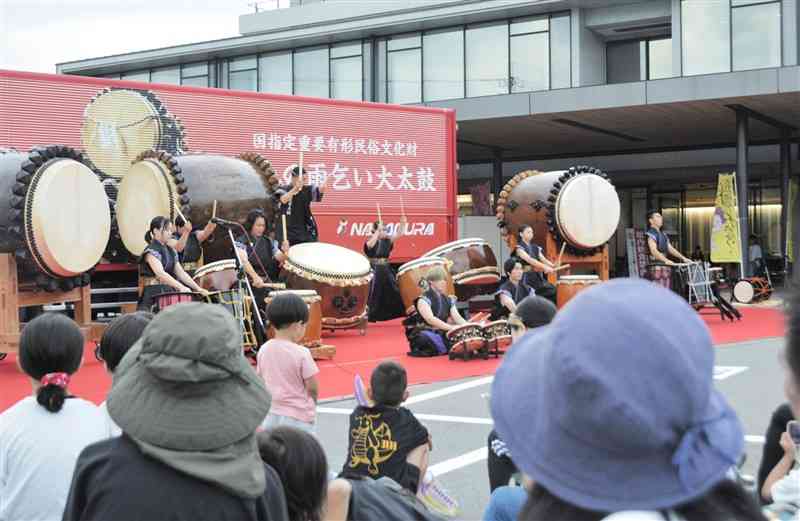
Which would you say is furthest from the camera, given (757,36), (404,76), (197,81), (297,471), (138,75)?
(138,75)

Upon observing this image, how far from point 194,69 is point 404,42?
8.73 meters

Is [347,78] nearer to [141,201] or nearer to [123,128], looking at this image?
[123,128]

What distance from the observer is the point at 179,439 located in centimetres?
181

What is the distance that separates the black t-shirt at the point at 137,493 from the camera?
1.80 meters

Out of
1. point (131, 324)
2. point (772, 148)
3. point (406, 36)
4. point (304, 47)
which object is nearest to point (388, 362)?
point (131, 324)

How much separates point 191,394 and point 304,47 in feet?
105

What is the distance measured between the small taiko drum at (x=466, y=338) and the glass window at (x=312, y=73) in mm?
22351

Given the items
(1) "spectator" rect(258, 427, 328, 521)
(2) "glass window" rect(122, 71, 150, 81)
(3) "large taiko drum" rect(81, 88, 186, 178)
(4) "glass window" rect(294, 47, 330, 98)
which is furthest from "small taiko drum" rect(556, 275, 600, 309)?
(2) "glass window" rect(122, 71, 150, 81)

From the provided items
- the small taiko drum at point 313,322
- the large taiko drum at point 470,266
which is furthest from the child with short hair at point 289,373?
the large taiko drum at point 470,266

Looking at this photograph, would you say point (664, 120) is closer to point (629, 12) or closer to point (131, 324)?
point (629, 12)

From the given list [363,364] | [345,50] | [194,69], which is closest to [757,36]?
[345,50]

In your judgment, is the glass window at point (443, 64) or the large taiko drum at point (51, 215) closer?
the large taiko drum at point (51, 215)

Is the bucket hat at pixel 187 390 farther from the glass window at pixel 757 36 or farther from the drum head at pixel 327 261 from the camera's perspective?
the glass window at pixel 757 36

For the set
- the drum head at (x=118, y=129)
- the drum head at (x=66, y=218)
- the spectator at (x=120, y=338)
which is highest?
the drum head at (x=118, y=129)
